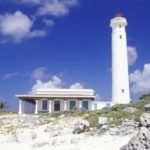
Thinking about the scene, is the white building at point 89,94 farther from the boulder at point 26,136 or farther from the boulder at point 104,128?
the boulder at point 104,128

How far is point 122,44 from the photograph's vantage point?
47469 mm

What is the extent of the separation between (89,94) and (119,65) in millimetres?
5013

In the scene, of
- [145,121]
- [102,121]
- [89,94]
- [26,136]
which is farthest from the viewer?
[89,94]

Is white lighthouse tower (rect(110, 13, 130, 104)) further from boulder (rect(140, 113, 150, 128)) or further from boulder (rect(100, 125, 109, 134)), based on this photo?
boulder (rect(140, 113, 150, 128))

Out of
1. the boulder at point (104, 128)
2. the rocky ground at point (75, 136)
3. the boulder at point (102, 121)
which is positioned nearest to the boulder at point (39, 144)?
the rocky ground at point (75, 136)

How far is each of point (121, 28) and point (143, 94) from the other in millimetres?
8665

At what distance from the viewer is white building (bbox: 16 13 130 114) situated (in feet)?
152

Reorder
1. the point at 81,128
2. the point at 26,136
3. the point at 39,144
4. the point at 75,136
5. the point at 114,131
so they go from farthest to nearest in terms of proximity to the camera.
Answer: the point at 26,136 → the point at 81,128 → the point at 75,136 → the point at 114,131 → the point at 39,144

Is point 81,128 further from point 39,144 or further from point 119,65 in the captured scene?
point 119,65

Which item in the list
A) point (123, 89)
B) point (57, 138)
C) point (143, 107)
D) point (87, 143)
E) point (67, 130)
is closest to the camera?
point (87, 143)

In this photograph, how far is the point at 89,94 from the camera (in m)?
47.4

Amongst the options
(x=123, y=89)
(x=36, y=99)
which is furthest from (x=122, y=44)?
(x=36, y=99)

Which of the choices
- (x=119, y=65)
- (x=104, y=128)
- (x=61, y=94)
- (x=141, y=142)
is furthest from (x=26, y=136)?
(x=119, y=65)

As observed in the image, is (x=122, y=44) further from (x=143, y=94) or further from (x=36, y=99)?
(x=36, y=99)
